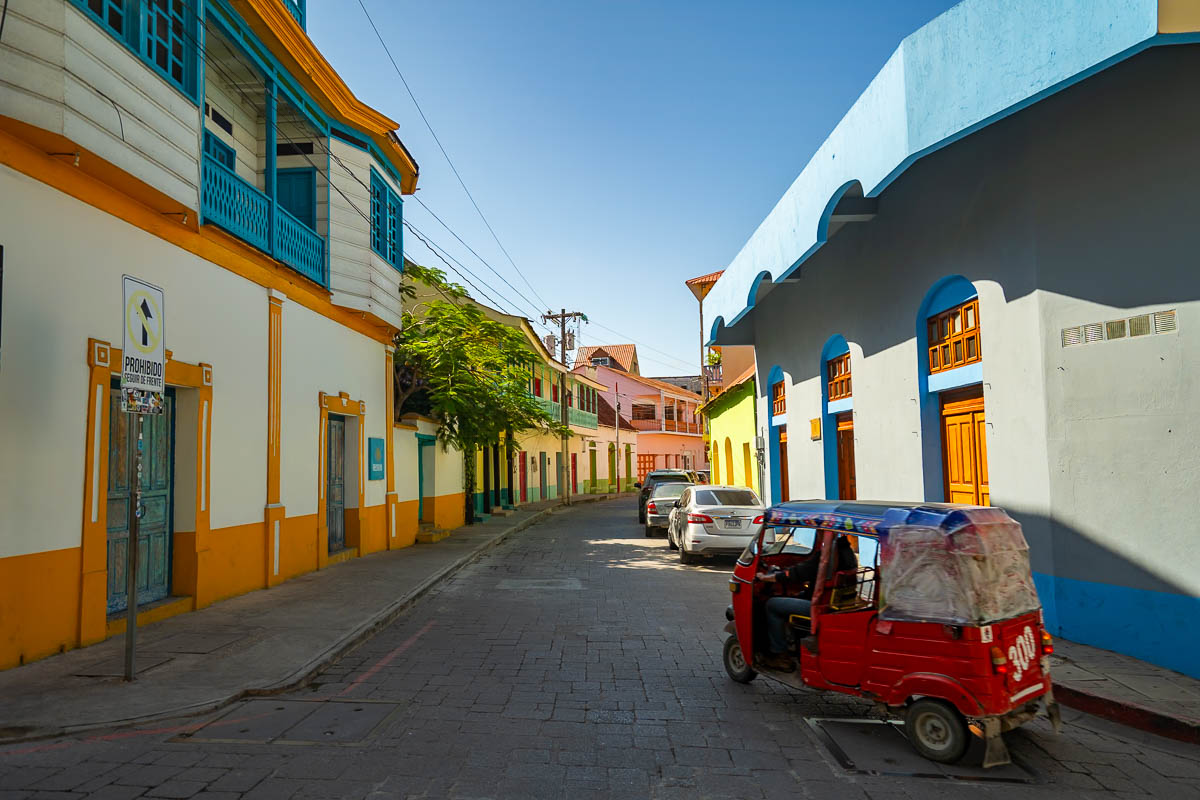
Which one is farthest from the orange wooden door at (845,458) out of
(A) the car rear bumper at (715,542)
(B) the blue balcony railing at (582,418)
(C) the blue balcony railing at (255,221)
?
(B) the blue balcony railing at (582,418)

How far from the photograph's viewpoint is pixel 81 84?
682 cm

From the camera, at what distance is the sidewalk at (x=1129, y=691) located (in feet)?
17.2

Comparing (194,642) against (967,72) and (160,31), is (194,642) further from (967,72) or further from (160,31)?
(967,72)

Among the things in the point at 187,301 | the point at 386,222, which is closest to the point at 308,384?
the point at 187,301

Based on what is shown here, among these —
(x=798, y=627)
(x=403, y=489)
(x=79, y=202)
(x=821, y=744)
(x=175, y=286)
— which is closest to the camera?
(x=821, y=744)

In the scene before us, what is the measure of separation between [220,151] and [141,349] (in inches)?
268

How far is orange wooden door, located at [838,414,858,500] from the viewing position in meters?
13.5

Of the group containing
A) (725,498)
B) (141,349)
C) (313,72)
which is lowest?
(725,498)

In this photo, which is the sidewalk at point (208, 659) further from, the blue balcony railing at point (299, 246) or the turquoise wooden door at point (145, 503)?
the blue balcony railing at point (299, 246)

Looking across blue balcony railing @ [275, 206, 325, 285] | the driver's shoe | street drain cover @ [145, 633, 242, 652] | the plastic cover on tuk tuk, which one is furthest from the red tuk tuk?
blue balcony railing @ [275, 206, 325, 285]

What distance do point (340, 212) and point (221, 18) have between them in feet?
13.0

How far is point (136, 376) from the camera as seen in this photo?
612 cm

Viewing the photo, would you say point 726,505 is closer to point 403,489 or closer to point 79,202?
point 403,489

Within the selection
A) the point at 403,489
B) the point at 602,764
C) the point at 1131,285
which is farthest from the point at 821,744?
the point at 403,489
